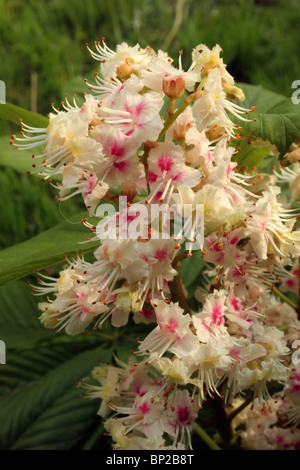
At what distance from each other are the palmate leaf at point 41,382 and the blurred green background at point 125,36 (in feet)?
2.63

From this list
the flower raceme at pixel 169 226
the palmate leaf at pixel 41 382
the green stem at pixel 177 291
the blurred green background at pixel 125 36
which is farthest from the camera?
the blurred green background at pixel 125 36

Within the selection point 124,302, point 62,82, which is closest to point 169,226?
point 124,302

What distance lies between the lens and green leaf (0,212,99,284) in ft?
2.27

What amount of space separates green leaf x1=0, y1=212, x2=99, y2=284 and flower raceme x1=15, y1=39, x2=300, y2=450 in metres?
0.04

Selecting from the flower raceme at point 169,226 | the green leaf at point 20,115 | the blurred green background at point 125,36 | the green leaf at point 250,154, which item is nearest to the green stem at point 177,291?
the flower raceme at point 169,226

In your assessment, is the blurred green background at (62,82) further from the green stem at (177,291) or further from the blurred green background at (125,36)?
the green stem at (177,291)

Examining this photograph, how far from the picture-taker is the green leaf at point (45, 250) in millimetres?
692

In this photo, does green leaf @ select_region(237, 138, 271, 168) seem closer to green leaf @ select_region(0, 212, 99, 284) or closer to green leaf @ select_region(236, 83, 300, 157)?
green leaf @ select_region(236, 83, 300, 157)

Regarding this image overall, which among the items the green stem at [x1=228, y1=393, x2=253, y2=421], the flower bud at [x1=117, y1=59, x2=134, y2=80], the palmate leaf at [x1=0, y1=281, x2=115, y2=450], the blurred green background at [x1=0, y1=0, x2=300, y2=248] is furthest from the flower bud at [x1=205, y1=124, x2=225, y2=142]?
the blurred green background at [x1=0, y1=0, x2=300, y2=248]

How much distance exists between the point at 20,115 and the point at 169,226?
0.34 meters

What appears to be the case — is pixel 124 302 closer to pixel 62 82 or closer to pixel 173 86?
pixel 173 86

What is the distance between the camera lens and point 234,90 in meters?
0.71

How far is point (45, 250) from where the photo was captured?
756 millimetres
